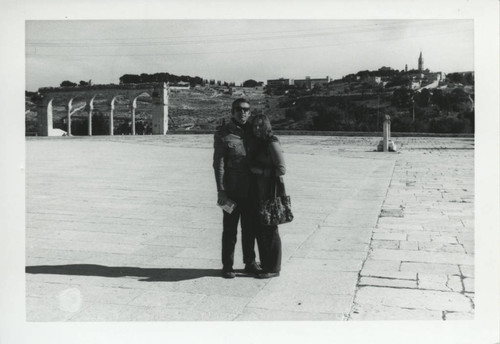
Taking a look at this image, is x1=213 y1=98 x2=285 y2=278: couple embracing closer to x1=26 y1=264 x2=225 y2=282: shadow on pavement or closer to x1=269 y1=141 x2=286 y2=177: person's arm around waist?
x1=269 y1=141 x2=286 y2=177: person's arm around waist

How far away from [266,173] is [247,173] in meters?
0.16

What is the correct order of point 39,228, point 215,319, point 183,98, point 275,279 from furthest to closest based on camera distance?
point 183,98 → point 39,228 → point 275,279 → point 215,319

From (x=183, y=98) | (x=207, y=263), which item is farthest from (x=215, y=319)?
(x=183, y=98)

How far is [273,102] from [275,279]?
36263mm

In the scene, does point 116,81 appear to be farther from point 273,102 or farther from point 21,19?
point 21,19

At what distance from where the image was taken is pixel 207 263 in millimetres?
4898

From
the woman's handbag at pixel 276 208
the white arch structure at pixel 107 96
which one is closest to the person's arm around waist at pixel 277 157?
the woman's handbag at pixel 276 208

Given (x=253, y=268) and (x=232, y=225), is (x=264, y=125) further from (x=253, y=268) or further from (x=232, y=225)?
(x=253, y=268)

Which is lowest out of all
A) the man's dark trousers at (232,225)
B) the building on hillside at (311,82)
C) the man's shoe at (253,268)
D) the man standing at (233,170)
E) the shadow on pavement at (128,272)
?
the shadow on pavement at (128,272)

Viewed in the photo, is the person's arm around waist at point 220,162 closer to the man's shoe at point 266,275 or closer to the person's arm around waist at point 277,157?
the person's arm around waist at point 277,157

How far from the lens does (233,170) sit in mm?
4422

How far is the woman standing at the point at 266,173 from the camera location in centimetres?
432

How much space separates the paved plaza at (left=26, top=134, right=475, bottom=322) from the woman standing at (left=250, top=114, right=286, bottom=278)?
0.17 metres

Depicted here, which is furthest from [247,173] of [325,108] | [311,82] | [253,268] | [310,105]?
[311,82]
